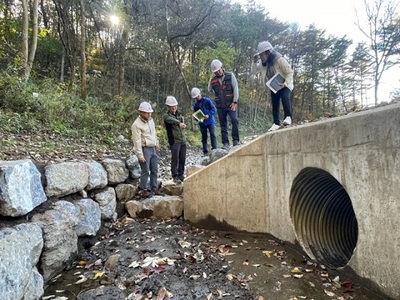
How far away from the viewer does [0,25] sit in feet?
37.6

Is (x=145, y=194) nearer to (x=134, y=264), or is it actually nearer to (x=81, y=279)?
(x=134, y=264)

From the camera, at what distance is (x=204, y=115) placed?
5.91 m

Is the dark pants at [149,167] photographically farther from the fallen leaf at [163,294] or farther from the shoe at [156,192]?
the fallen leaf at [163,294]

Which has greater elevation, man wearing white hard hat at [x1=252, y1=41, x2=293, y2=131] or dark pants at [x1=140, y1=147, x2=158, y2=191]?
man wearing white hard hat at [x1=252, y1=41, x2=293, y2=131]

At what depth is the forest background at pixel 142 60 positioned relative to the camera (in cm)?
685

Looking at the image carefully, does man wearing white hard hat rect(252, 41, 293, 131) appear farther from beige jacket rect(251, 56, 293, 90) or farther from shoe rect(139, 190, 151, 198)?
shoe rect(139, 190, 151, 198)

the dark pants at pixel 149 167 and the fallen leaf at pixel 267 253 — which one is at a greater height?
the dark pants at pixel 149 167

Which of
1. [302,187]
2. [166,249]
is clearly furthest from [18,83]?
[302,187]

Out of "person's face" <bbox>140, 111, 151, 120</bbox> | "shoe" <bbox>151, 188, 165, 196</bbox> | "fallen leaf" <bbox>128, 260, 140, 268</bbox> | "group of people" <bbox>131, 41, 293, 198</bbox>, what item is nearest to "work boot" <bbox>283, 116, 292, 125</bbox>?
"group of people" <bbox>131, 41, 293, 198</bbox>

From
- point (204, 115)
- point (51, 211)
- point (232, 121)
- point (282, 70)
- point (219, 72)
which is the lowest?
point (51, 211)

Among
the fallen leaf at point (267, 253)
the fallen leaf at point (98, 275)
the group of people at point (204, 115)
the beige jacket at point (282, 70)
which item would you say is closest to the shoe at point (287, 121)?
the group of people at point (204, 115)

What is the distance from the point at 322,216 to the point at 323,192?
0.34 m

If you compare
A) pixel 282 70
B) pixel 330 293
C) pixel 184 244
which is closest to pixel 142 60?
pixel 282 70

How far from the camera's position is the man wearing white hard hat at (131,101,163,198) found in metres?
5.10
